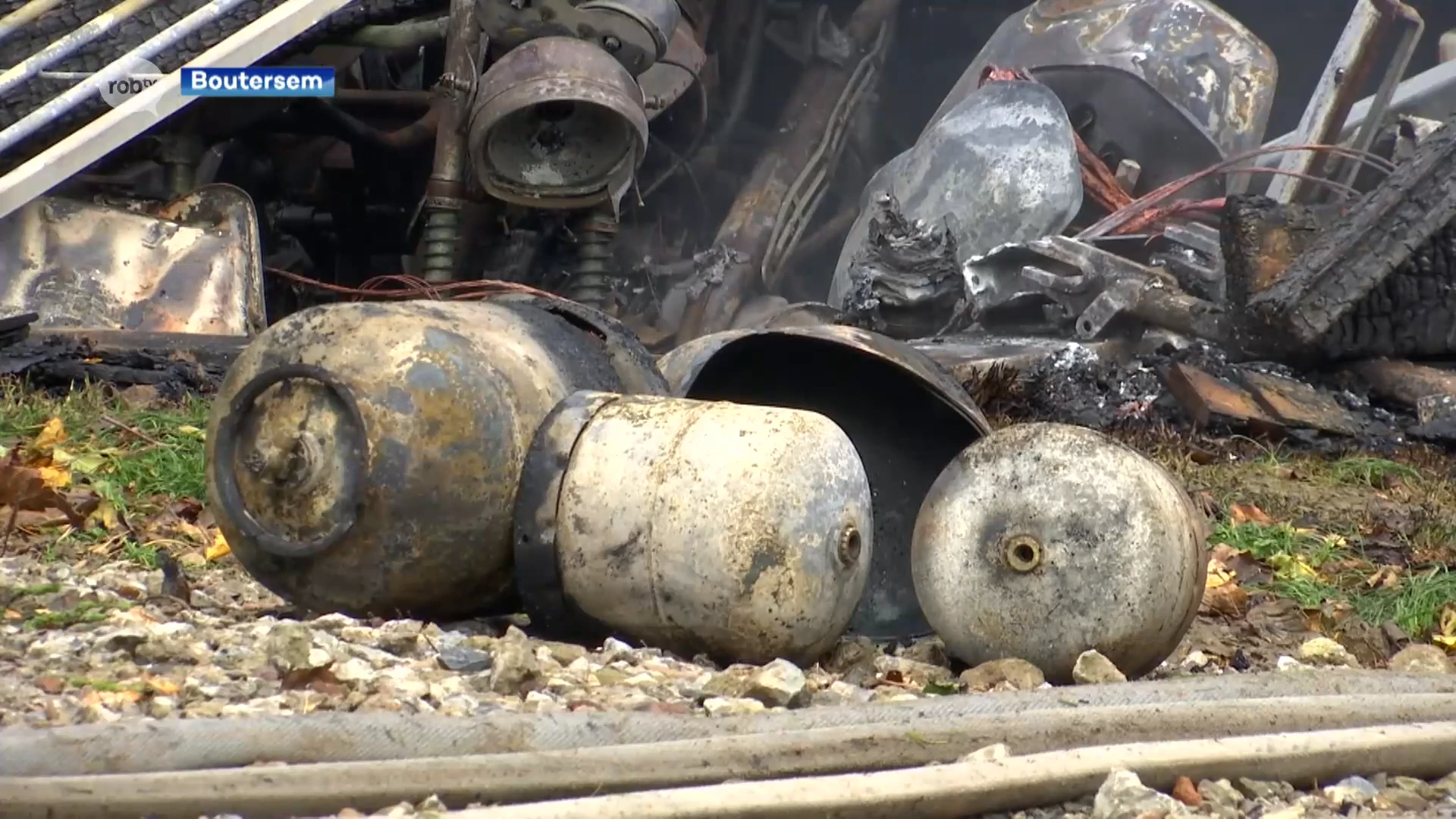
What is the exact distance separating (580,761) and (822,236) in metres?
8.01

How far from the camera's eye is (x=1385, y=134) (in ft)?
32.0

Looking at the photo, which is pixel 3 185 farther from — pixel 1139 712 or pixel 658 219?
pixel 1139 712

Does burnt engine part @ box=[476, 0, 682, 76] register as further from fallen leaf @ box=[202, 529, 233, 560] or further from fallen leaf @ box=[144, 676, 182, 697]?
fallen leaf @ box=[144, 676, 182, 697]

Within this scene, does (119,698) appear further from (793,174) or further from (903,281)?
(793,174)

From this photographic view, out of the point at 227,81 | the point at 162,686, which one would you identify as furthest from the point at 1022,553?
the point at 227,81

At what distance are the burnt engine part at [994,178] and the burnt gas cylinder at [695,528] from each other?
200 inches

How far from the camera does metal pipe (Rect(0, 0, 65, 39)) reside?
280 inches

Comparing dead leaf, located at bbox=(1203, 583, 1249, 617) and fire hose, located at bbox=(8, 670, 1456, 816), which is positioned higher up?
fire hose, located at bbox=(8, 670, 1456, 816)

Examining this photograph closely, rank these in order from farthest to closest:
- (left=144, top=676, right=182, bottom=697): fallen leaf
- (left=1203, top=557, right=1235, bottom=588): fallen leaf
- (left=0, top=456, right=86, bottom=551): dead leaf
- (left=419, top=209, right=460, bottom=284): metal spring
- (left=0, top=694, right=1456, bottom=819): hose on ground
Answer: (left=419, top=209, right=460, bottom=284): metal spring → (left=1203, top=557, right=1235, bottom=588): fallen leaf → (left=0, top=456, right=86, bottom=551): dead leaf → (left=144, top=676, right=182, bottom=697): fallen leaf → (left=0, top=694, right=1456, bottom=819): hose on ground

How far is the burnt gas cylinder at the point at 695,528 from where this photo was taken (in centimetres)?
328

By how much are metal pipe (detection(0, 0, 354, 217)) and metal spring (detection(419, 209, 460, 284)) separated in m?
1.02

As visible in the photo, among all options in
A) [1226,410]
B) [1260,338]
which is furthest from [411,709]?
[1260,338]

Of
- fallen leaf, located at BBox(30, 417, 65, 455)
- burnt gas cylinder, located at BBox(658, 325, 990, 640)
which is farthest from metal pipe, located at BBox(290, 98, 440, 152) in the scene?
burnt gas cylinder, located at BBox(658, 325, 990, 640)

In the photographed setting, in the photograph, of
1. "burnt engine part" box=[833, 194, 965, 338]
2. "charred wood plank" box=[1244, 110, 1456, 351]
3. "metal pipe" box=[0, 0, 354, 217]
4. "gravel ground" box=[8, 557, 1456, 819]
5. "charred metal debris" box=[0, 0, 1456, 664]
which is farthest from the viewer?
"burnt engine part" box=[833, 194, 965, 338]
